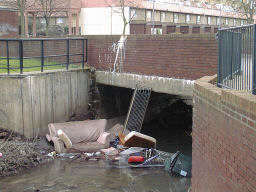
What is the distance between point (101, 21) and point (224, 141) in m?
33.3

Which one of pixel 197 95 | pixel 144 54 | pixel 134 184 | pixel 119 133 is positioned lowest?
pixel 134 184

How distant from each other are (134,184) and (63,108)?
535cm

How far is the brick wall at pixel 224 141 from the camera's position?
360cm

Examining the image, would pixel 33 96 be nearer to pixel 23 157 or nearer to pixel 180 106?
pixel 23 157

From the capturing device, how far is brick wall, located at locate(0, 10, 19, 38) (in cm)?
2075

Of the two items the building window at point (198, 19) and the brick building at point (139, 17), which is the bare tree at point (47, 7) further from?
the building window at point (198, 19)

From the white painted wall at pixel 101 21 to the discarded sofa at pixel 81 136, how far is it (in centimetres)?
2273

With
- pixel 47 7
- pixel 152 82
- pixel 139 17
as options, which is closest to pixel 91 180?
pixel 152 82

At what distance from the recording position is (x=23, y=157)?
36.6ft

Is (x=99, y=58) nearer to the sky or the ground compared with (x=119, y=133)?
nearer to the sky

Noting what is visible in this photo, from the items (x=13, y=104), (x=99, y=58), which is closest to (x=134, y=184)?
(x=13, y=104)

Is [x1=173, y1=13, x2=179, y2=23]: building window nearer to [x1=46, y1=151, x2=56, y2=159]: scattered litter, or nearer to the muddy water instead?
[x1=46, y1=151, x2=56, y2=159]: scattered litter

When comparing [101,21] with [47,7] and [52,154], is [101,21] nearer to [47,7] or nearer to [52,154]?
[47,7]

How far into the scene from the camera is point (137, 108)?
13922 mm
